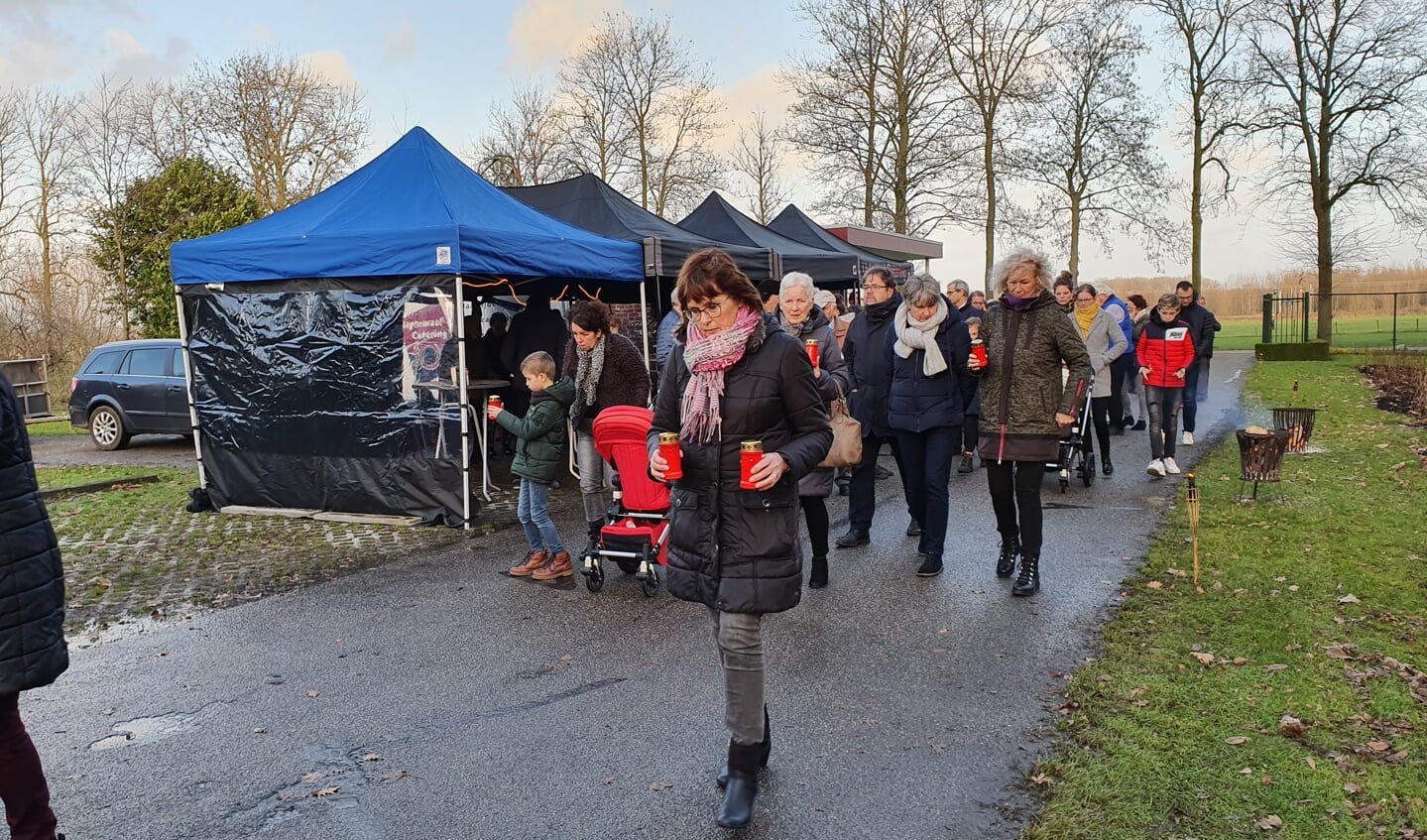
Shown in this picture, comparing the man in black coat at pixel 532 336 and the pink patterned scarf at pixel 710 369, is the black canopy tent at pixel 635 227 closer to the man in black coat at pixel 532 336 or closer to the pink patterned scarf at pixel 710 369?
the man in black coat at pixel 532 336

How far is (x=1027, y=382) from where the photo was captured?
571 centimetres

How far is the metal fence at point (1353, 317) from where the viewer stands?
97.3 ft

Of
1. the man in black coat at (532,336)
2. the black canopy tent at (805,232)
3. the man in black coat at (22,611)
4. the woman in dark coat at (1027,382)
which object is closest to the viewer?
the man in black coat at (22,611)

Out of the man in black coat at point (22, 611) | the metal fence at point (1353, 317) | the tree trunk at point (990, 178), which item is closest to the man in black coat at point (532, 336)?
the man in black coat at point (22, 611)

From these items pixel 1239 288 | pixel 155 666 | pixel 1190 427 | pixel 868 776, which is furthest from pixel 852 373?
pixel 1239 288

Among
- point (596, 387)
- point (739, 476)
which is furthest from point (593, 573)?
point (739, 476)

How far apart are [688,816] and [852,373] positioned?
4146mm

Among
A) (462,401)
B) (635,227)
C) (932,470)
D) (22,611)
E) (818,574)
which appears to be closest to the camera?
(22,611)

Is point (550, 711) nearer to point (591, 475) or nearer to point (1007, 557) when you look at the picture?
point (591, 475)

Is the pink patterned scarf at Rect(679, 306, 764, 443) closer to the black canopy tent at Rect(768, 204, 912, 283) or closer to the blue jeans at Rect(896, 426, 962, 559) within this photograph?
the blue jeans at Rect(896, 426, 962, 559)

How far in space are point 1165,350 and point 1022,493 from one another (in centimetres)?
446

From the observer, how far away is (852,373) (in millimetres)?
6980

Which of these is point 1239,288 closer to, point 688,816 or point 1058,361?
point 1058,361

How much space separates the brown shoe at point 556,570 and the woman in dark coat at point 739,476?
329cm
